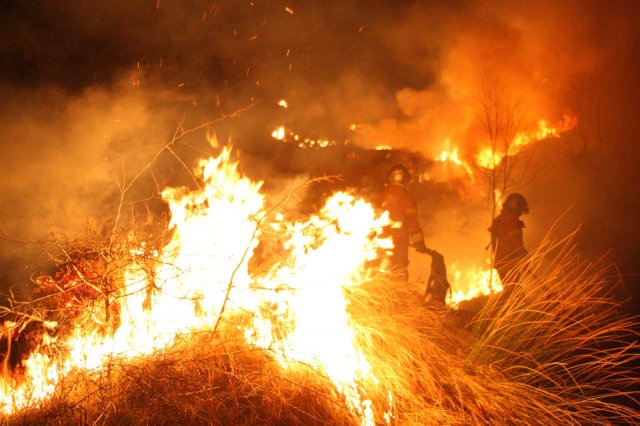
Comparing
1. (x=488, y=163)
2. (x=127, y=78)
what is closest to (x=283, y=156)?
(x=488, y=163)

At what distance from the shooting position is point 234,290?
158 inches

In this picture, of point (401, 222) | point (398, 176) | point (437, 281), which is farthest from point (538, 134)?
point (437, 281)

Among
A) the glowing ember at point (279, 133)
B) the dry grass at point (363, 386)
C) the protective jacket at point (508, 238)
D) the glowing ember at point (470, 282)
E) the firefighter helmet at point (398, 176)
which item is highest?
the glowing ember at point (279, 133)

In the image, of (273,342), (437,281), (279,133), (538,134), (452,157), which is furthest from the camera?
(279,133)

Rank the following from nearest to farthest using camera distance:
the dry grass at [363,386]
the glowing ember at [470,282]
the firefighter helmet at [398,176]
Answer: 1. the dry grass at [363,386]
2. the firefighter helmet at [398,176]
3. the glowing ember at [470,282]

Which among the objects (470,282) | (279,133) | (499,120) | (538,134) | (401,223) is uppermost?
(279,133)

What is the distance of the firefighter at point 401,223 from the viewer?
649cm

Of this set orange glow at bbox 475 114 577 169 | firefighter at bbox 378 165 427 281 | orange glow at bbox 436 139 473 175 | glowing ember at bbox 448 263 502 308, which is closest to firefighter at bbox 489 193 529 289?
firefighter at bbox 378 165 427 281

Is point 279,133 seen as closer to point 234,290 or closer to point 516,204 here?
point 516,204

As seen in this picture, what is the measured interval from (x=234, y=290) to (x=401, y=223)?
347cm

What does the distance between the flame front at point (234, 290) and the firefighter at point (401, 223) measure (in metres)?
1.90

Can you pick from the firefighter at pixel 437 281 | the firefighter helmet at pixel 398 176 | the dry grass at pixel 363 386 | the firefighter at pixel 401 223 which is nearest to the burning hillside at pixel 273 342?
the dry grass at pixel 363 386

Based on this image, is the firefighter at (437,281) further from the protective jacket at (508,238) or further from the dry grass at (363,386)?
the dry grass at (363,386)

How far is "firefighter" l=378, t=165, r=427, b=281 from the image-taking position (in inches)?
255
